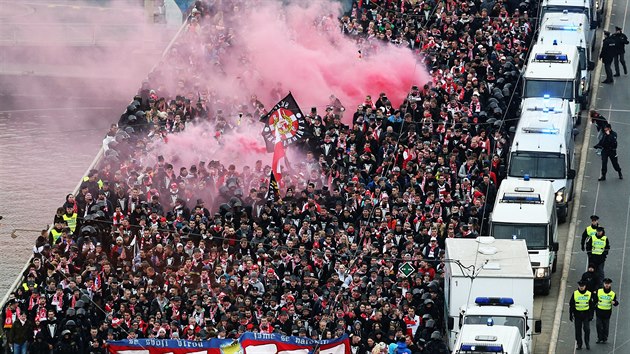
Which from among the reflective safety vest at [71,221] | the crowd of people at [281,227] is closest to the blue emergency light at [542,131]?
the crowd of people at [281,227]

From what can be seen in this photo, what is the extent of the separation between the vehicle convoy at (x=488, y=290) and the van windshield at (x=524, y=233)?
215 centimetres

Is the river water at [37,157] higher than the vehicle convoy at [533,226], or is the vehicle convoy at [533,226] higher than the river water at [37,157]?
the vehicle convoy at [533,226]

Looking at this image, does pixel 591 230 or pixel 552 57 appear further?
pixel 552 57

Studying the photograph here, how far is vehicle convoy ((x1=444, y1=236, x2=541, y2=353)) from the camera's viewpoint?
138 feet

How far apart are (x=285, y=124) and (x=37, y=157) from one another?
1781cm

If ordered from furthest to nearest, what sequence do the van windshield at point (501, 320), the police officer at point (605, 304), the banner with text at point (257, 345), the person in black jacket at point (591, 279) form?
the person in black jacket at point (591, 279), the police officer at point (605, 304), the van windshield at point (501, 320), the banner with text at point (257, 345)

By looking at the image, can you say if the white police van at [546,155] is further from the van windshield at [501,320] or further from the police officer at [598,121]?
the van windshield at [501,320]

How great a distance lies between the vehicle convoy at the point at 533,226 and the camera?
151 feet

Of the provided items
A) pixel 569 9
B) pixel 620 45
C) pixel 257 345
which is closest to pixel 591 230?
pixel 257 345

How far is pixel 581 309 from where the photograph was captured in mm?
42969

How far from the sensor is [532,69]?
53656mm

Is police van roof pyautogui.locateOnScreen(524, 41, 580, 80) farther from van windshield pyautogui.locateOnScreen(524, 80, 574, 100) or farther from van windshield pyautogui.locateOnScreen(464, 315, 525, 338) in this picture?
van windshield pyautogui.locateOnScreen(464, 315, 525, 338)

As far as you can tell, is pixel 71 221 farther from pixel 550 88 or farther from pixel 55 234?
pixel 550 88

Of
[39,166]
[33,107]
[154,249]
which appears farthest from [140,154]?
[33,107]
